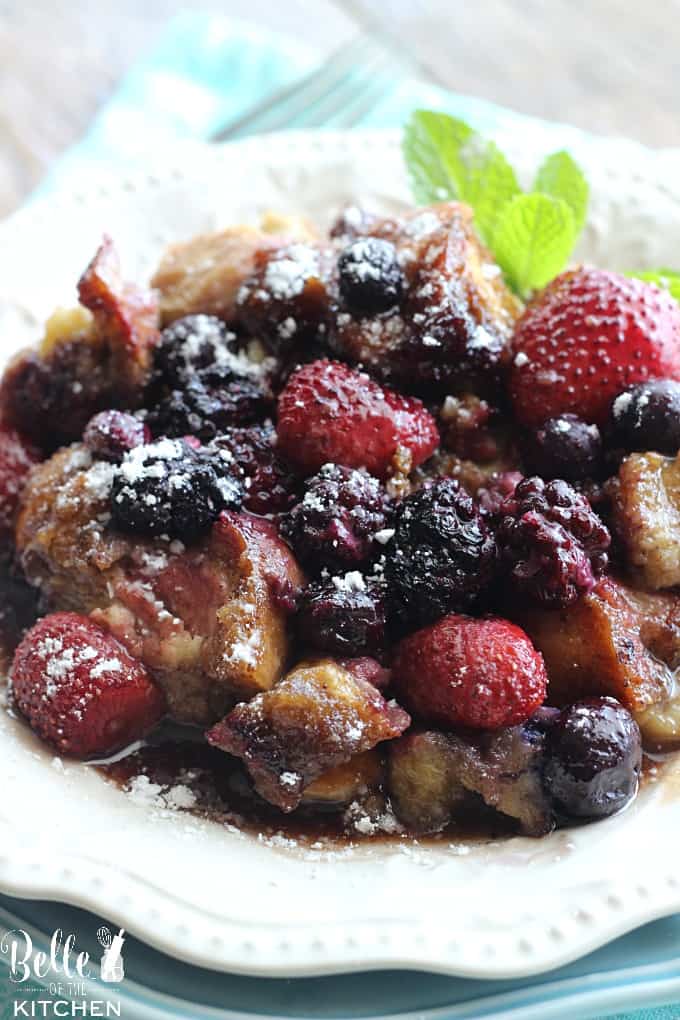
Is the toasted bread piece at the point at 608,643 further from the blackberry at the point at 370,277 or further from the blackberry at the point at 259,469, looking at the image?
the blackberry at the point at 370,277

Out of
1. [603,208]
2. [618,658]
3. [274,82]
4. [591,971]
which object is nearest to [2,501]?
[618,658]

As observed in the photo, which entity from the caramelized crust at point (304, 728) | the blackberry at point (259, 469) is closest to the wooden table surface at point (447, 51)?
the blackberry at point (259, 469)

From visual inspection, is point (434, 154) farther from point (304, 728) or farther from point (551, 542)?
point (304, 728)

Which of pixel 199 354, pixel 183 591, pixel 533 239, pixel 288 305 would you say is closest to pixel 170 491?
pixel 183 591

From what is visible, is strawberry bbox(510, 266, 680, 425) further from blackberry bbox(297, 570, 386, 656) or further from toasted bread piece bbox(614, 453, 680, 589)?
blackberry bbox(297, 570, 386, 656)

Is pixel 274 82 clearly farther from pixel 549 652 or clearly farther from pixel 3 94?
pixel 549 652
